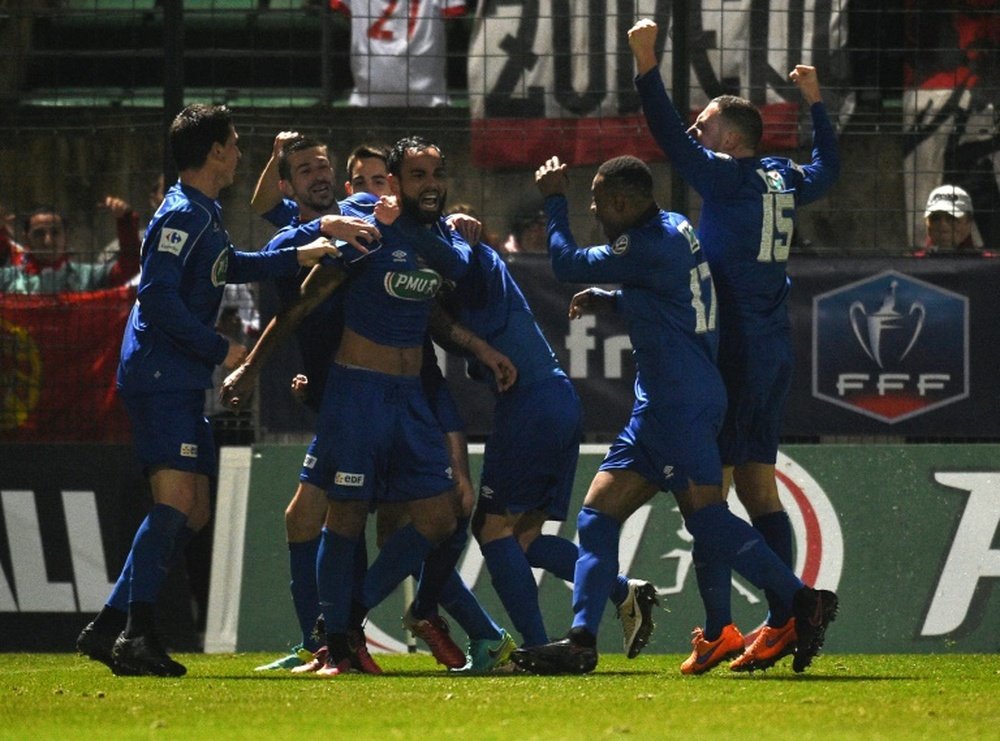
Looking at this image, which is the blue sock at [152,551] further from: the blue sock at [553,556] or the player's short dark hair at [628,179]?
the player's short dark hair at [628,179]

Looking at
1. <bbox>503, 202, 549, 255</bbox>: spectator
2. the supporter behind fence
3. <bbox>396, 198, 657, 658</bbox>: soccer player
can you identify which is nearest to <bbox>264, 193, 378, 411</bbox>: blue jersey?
<bbox>396, 198, 657, 658</bbox>: soccer player

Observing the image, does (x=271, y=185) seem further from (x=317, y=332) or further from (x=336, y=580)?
(x=336, y=580)

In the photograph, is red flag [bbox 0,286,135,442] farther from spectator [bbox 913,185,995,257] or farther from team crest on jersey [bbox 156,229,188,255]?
spectator [bbox 913,185,995,257]

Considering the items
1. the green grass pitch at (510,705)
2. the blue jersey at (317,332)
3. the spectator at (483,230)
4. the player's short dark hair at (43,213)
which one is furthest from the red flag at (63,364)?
the green grass pitch at (510,705)

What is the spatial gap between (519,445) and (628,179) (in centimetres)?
114

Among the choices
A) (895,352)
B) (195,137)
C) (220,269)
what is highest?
(195,137)

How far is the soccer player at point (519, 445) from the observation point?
771 centimetres

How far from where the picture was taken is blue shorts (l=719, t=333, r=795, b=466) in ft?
25.4

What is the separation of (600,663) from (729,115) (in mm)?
2493

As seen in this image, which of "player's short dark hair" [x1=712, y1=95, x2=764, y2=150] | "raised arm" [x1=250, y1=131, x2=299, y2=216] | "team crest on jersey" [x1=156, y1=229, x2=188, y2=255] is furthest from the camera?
"raised arm" [x1=250, y1=131, x2=299, y2=216]

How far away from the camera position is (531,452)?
25.5 feet

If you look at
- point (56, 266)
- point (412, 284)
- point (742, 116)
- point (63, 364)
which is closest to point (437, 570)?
point (412, 284)

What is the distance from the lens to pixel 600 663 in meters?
8.73

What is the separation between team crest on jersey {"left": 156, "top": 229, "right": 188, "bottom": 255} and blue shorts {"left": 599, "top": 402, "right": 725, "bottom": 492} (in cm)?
180
